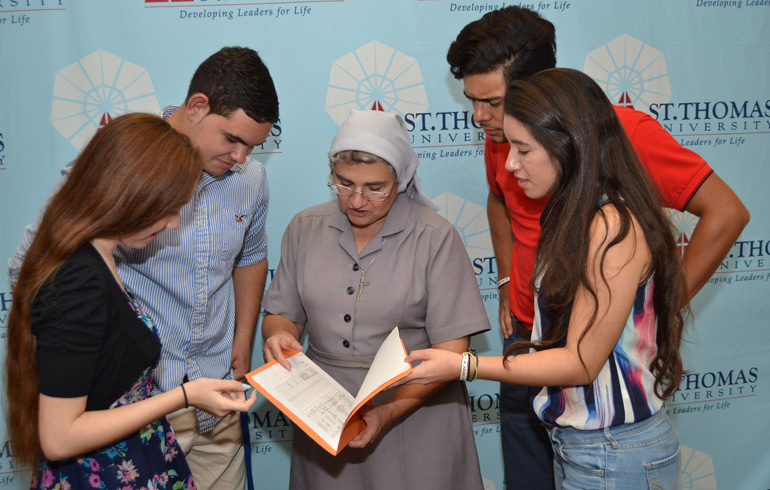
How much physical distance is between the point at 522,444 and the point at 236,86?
1.51 meters

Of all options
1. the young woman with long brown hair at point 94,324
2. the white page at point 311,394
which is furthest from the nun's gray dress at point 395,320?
the young woman with long brown hair at point 94,324

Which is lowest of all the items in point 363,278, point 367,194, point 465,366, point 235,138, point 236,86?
point 465,366

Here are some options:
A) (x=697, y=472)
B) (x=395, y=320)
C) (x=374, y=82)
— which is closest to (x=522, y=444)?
(x=395, y=320)

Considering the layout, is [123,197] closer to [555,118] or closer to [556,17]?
[555,118]

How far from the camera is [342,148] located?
1.65 m

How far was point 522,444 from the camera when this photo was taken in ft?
7.06

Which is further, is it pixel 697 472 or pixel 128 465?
pixel 697 472

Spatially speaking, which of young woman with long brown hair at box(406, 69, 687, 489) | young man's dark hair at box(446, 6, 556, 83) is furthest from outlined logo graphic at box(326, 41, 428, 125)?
young woman with long brown hair at box(406, 69, 687, 489)

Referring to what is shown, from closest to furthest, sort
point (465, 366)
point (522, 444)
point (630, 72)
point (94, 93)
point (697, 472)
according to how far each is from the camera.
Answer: point (465, 366) < point (522, 444) < point (94, 93) < point (630, 72) < point (697, 472)

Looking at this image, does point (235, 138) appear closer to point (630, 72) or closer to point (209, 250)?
point (209, 250)

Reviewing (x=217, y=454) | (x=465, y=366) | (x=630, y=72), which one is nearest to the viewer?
(x=465, y=366)

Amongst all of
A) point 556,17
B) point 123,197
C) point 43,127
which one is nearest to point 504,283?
point 556,17

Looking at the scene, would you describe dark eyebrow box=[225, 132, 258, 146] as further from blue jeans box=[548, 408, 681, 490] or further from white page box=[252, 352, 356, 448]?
blue jeans box=[548, 408, 681, 490]

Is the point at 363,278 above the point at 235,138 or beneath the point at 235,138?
beneath
